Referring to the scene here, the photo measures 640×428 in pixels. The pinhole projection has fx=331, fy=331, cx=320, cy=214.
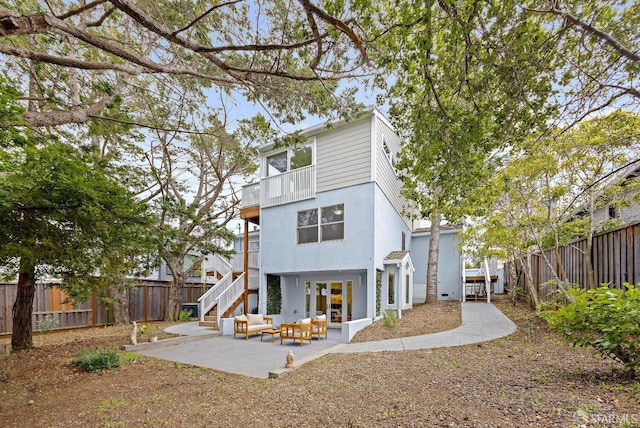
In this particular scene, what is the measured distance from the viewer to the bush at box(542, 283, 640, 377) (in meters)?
3.84

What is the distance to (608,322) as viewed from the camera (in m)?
3.98

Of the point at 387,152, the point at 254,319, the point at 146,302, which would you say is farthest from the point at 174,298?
the point at 387,152

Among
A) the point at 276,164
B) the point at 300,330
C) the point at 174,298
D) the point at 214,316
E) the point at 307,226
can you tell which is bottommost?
the point at 214,316

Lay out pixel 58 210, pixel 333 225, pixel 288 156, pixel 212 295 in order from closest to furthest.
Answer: pixel 58 210
pixel 333 225
pixel 288 156
pixel 212 295

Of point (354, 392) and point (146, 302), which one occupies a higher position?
point (354, 392)

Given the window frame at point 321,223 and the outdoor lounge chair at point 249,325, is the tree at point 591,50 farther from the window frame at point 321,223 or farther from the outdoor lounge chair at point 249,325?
the outdoor lounge chair at point 249,325

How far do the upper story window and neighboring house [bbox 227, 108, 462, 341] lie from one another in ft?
0.14

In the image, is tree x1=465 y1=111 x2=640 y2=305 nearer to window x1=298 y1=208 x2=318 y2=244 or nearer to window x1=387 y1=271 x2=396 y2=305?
window x1=387 y1=271 x2=396 y2=305

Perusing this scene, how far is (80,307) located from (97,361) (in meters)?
7.93

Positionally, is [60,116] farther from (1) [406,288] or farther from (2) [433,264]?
(2) [433,264]

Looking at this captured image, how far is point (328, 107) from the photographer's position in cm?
740

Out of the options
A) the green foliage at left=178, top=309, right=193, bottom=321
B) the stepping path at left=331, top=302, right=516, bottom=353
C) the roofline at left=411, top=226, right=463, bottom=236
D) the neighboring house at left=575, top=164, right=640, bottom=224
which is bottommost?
the green foliage at left=178, top=309, right=193, bottom=321

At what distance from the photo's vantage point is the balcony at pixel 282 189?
13.0 metres

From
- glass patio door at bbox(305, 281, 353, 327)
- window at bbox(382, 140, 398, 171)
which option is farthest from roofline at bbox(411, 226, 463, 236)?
glass patio door at bbox(305, 281, 353, 327)
